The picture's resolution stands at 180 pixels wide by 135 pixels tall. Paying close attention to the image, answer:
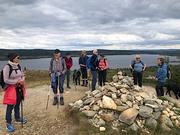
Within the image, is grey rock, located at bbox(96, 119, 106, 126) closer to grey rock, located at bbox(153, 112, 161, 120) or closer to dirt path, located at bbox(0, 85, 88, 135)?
dirt path, located at bbox(0, 85, 88, 135)

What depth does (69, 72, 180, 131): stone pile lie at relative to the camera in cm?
1044

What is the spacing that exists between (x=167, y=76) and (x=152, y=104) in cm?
307

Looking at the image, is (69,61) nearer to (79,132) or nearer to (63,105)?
(63,105)

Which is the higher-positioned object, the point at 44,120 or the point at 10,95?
the point at 10,95

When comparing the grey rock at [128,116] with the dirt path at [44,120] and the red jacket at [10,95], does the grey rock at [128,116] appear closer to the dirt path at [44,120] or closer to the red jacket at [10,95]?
the dirt path at [44,120]

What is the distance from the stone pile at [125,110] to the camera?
1044cm

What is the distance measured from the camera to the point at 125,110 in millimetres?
10695

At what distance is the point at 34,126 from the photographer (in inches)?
401

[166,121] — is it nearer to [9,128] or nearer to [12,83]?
[9,128]

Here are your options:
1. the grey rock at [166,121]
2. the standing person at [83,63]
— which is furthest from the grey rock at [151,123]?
the standing person at [83,63]

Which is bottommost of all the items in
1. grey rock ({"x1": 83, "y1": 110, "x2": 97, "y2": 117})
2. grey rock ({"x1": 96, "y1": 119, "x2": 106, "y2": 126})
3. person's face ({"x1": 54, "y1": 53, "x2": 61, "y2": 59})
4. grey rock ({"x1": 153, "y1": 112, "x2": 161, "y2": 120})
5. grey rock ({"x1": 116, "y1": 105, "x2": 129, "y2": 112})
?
grey rock ({"x1": 96, "y1": 119, "x2": 106, "y2": 126})

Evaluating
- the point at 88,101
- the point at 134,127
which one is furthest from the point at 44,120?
the point at 134,127

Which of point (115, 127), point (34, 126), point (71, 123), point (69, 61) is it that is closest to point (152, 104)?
point (115, 127)

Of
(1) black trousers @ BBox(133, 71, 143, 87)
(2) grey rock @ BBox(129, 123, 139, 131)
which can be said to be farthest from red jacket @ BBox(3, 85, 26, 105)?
(1) black trousers @ BBox(133, 71, 143, 87)
